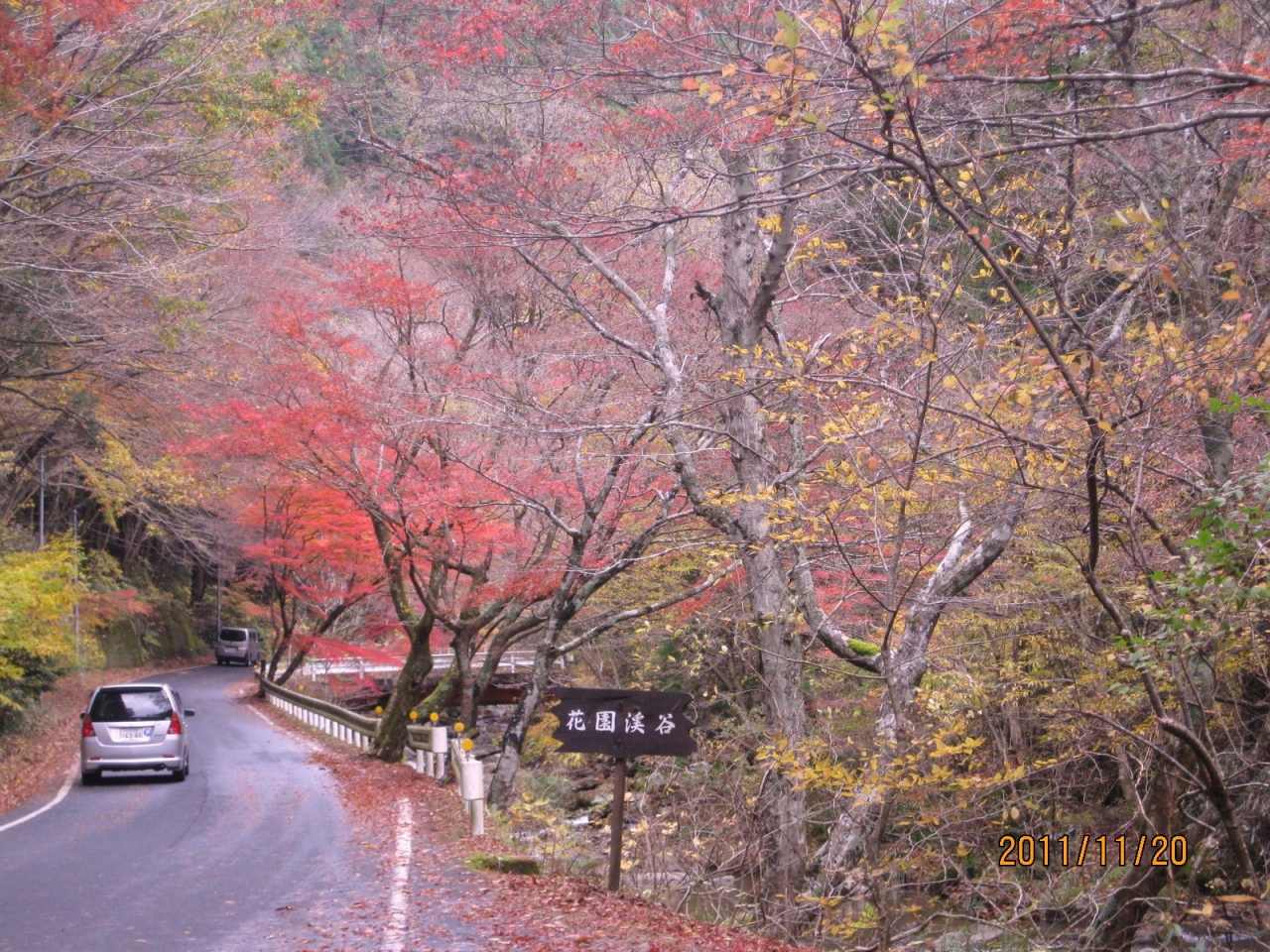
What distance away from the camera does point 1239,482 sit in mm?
5031

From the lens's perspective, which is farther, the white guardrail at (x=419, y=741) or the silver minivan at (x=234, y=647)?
the silver minivan at (x=234, y=647)

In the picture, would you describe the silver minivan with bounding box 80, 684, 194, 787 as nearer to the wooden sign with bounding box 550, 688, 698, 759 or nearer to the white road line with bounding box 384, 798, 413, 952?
the white road line with bounding box 384, 798, 413, 952

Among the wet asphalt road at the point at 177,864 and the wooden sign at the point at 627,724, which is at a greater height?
the wooden sign at the point at 627,724

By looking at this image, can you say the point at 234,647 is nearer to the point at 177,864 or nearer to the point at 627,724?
the point at 177,864

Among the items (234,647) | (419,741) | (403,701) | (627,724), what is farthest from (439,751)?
(234,647)

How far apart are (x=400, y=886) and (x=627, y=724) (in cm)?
273

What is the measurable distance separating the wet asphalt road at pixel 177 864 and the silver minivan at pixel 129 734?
40 centimetres

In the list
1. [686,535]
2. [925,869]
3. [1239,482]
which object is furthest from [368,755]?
[1239,482]

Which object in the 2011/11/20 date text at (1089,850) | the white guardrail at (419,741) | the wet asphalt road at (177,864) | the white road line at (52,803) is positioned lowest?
the white road line at (52,803)

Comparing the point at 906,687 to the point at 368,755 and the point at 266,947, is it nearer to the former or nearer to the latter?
the point at 266,947

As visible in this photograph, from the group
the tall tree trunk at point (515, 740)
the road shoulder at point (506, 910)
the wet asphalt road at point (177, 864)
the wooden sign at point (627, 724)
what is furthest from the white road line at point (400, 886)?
the wooden sign at point (627, 724)

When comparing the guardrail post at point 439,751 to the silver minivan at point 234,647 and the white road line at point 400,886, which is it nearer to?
the white road line at point 400,886

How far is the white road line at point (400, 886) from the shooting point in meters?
7.89

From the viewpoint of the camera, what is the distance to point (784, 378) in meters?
8.30
